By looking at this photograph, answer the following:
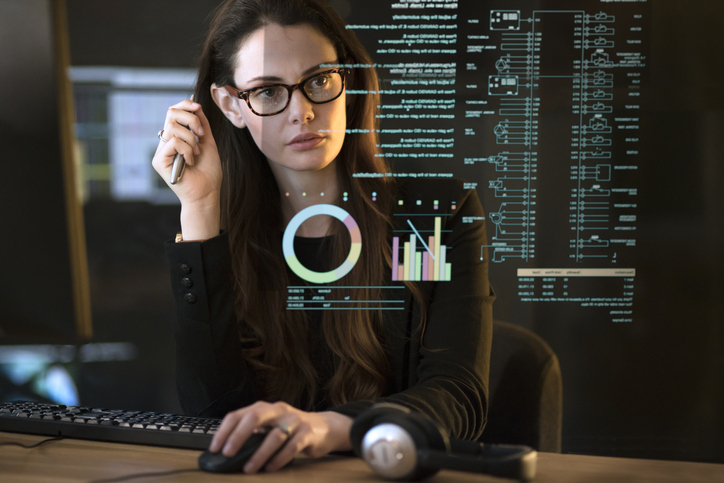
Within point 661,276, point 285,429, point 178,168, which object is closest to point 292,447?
point 285,429

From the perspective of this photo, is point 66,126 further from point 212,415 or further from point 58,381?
point 212,415

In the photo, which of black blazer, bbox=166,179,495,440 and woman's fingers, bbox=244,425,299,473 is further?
black blazer, bbox=166,179,495,440

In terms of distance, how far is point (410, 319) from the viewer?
1.04m

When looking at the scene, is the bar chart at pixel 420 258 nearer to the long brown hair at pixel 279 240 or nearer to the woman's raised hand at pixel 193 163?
the long brown hair at pixel 279 240

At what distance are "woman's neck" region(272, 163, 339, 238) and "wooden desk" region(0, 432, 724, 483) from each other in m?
0.44

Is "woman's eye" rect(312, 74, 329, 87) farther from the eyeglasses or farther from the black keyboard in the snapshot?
the black keyboard

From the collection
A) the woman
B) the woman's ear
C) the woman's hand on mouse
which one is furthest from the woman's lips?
the woman's hand on mouse

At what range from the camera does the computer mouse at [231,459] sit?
743 mm

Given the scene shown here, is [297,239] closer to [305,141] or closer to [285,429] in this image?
[305,141]

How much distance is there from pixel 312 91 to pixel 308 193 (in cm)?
20

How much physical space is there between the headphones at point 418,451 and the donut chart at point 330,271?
360 millimetres

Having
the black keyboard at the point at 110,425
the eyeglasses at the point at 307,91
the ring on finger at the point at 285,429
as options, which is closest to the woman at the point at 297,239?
the eyeglasses at the point at 307,91

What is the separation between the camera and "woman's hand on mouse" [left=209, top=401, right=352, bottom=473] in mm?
755

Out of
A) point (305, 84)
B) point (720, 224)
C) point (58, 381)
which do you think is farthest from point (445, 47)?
point (58, 381)
